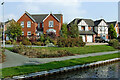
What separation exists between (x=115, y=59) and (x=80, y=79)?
880 centimetres

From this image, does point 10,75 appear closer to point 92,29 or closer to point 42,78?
point 42,78

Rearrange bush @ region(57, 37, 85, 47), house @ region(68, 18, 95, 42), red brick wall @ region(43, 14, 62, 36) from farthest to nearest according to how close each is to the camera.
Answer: house @ region(68, 18, 95, 42), red brick wall @ region(43, 14, 62, 36), bush @ region(57, 37, 85, 47)

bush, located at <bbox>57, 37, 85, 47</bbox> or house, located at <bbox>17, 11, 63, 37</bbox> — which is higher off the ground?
house, located at <bbox>17, 11, 63, 37</bbox>

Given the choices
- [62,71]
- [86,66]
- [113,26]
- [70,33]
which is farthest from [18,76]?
[113,26]

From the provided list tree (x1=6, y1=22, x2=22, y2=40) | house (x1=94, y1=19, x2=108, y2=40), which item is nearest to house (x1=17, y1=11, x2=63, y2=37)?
tree (x1=6, y1=22, x2=22, y2=40)

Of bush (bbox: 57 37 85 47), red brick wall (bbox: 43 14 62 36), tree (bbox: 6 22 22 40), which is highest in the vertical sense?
red brick wall (bbox: 43 14 62 36)

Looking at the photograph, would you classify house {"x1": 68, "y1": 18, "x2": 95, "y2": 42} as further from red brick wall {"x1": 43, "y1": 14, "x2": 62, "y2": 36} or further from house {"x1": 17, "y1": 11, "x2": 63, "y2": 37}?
house {"x1": 17, "y1": 11, "x2": 63, "y2": 37}

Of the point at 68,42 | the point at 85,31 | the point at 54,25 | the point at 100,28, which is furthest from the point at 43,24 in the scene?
the point at 100,28

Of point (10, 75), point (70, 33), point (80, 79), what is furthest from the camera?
point (70, 33)

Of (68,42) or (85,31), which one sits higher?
(85,31)

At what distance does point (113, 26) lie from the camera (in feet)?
186

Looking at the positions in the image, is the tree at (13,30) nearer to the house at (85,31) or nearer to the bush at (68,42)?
the bush at (68,42)

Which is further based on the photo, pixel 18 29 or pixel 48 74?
pixel 18 29

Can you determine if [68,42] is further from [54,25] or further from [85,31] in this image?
[85,31]
